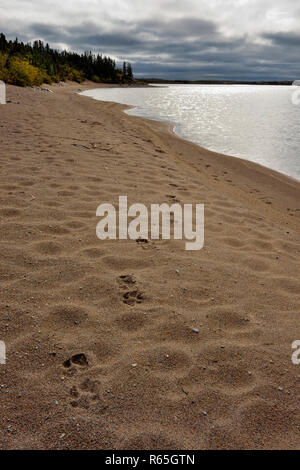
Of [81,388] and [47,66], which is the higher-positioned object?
[47,66]

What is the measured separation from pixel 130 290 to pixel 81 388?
90 cm

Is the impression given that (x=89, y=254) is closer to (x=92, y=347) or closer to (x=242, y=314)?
(x=92, y=347)

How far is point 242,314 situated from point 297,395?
67 centimetres

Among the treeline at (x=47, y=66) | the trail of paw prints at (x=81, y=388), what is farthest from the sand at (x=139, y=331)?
the treeline at (x=47, y=66)

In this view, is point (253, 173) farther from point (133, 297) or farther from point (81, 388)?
point (81, 388)

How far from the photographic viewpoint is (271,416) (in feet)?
5.41

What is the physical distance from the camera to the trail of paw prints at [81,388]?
1.63m

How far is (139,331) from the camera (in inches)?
83.4

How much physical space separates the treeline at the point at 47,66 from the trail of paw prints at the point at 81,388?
25974mm
